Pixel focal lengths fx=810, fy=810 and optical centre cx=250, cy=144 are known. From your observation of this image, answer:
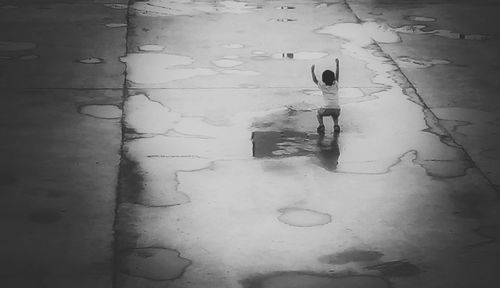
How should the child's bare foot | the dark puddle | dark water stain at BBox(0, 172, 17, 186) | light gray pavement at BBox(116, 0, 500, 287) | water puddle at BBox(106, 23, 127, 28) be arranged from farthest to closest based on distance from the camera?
water puddle at BBox(106, 23, 127, 28) < the child's bare foot < the dark puddle < dark water stain at BBox(0, 172, 17, 186) < light gray pavement at BBox(116, 0, 500, 287)

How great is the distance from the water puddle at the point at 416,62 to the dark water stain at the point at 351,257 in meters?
4.82

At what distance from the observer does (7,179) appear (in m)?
6.57

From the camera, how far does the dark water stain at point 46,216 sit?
5.86 meters

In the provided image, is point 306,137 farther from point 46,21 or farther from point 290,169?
point 46,21

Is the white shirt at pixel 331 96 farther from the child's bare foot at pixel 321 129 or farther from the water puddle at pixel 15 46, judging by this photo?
the water puddle at pixel 15 46

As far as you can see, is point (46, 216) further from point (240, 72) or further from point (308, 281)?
point (240, 72)

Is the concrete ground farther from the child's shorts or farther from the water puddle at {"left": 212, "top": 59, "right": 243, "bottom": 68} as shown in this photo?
the child's shorts

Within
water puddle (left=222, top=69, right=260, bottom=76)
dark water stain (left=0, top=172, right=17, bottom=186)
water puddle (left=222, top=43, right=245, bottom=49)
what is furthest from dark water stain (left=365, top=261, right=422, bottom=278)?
water puddle (left=222, top=43, right=245, bottom=49)

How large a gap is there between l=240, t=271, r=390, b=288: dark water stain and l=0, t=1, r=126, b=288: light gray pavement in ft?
3.09

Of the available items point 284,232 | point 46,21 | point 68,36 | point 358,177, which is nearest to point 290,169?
point 358,177

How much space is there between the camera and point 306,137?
7.57m

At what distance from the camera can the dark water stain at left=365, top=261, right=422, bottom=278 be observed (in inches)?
205

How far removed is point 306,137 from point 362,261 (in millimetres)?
2371

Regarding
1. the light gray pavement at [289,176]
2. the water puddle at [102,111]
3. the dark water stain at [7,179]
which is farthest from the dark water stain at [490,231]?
the water puddle at [102,111]
